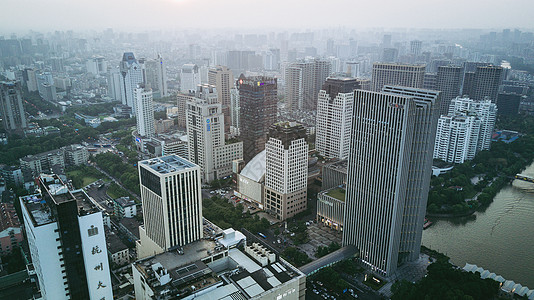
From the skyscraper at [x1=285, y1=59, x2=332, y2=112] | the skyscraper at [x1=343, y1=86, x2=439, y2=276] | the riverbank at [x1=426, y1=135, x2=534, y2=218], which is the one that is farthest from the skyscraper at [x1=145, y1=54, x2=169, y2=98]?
the skyscraper at [x1=343, y1=86, x2=439, y2=276]

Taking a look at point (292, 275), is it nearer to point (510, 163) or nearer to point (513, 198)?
point (513, 198)

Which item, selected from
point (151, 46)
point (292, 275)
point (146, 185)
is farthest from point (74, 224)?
point (151, 46)

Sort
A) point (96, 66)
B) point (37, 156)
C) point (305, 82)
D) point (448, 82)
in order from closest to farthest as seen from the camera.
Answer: point (37, 156) → point (448, 82) → point (305, 82) → point (96, 66)

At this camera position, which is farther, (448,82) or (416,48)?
(416,48)

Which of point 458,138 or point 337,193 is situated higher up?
point 458,138

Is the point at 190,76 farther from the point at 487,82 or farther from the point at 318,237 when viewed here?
the point at 318,237

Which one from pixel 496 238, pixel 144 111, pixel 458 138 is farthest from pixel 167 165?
pixel 458 138

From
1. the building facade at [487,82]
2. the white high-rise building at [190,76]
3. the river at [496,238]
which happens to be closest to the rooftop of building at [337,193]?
the river at [496,238]

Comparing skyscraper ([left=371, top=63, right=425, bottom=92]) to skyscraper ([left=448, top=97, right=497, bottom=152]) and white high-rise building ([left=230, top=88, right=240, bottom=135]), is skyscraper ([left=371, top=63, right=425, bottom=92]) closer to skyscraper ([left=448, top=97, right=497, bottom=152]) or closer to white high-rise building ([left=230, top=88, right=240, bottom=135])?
skyscraper ([left=448, top=97, right=497, bottom=152])
